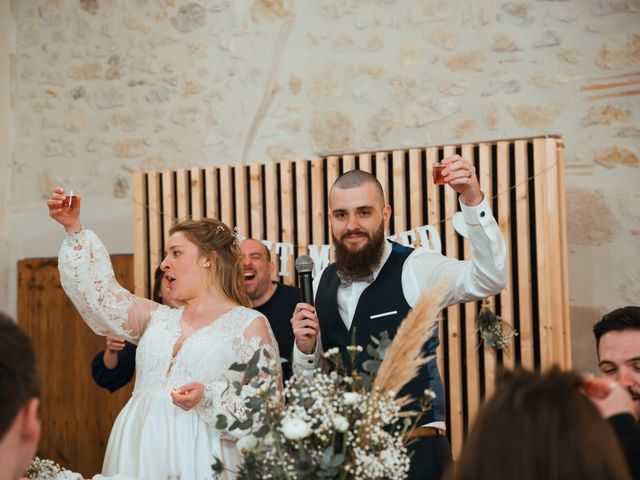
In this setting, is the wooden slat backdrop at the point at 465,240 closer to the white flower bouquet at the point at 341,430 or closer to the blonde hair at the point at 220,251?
the blonde hair at the point at 220,251

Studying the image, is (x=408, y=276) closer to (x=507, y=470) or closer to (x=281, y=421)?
(x=281, y=421)

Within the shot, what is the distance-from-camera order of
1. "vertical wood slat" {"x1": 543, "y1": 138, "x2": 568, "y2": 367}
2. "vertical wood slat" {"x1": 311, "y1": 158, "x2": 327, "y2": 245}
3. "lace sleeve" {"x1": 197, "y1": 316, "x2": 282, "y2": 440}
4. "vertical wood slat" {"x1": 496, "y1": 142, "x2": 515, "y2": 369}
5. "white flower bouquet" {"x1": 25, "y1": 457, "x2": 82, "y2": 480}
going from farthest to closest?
"vertical wood slat" {"x1": 311, "y1": 158, "x2": 327, "y2": 245}, "vertical wood slat" {"x1": 496, "y1": 142, "x2": 515, "y2": 369}, "vertical wood slat" {"x1": 543, "y1": 138, "x2": 568, "y2": 367}, "lace sleeve" {"x1": 197, "y1": 316, "x2": 282, "y2": 440}, "white flower bouquet" {"x1": 25, "y1": 457, "x2": 82, "y2": 480}

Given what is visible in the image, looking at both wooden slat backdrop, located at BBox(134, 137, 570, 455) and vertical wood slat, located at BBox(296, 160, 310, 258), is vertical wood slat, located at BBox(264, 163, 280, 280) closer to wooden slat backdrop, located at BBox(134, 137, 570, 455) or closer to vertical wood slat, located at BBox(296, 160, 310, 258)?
wooden slat backdrop, located at BBox(134, 137, 570, 455)

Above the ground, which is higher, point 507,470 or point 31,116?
point 31,116

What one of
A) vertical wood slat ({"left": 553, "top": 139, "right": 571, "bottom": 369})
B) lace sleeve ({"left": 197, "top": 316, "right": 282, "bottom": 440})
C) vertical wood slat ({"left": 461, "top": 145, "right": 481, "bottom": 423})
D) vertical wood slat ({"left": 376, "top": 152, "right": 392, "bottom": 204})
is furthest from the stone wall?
lace sleeve ({"left": 197, "top": 316, "right": 282, "bottom": 440})

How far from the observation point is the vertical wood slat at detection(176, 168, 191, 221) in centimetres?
538

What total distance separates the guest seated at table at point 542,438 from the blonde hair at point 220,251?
2.21 meters

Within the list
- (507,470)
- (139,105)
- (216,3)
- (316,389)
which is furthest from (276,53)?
(507,470)

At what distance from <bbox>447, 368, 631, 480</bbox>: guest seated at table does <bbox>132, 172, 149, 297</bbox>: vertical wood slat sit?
169 inches

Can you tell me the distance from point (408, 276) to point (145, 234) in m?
2.55

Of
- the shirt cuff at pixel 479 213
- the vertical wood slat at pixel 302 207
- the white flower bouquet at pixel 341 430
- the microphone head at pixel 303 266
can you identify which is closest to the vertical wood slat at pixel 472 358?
the vertical wood slat at pixel 302 207

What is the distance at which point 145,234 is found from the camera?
17.9 ft

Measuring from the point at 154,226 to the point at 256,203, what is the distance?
2.32 ft

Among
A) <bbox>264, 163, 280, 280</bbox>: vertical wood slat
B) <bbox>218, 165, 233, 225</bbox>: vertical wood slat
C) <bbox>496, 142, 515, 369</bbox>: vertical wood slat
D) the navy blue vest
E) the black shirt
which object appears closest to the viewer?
the navy blue vest
